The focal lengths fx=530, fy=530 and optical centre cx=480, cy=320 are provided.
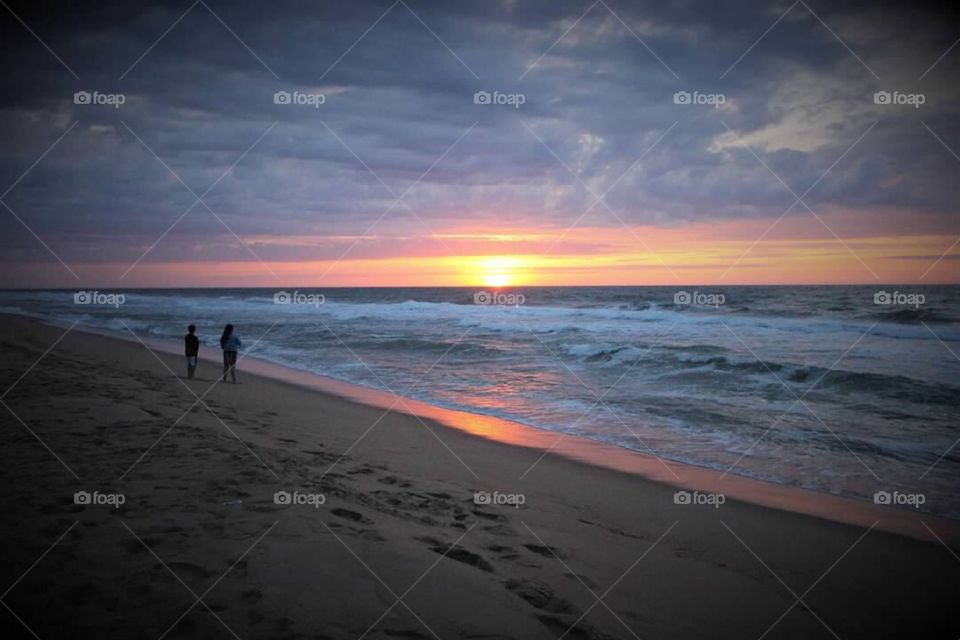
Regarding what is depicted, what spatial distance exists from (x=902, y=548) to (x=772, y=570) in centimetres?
172

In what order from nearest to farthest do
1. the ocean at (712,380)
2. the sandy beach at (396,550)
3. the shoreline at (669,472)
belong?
the sandy beach at (396,550)
the shoreline at (669,472)
the ocean at (712,380)

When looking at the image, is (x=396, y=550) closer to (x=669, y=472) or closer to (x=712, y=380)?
(x=669, y=472)

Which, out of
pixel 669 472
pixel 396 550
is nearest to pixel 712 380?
pixel 669 472

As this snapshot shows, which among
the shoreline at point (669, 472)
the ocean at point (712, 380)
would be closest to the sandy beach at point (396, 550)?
the shoreline at point (669, 472)

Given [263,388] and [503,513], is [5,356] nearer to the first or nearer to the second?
[263,388]

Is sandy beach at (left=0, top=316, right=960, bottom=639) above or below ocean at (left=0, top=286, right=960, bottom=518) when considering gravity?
below

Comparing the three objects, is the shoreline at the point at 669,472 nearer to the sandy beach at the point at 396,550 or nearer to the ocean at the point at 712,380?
the sandy beach at the point at 396,550

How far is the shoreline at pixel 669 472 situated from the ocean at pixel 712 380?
0.35 m

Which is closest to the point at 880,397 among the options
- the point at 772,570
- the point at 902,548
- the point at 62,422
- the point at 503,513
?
the point at 902,548

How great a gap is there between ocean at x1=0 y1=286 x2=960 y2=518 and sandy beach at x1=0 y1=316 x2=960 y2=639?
2083mm

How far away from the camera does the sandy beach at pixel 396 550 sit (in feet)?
11.0

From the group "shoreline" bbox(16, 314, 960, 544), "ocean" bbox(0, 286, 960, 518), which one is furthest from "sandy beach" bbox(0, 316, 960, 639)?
"ocean" bbox(0, 286, 960, 518)

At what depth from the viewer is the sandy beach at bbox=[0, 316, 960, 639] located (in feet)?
11.0

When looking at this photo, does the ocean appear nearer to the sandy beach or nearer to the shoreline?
the shoreline
